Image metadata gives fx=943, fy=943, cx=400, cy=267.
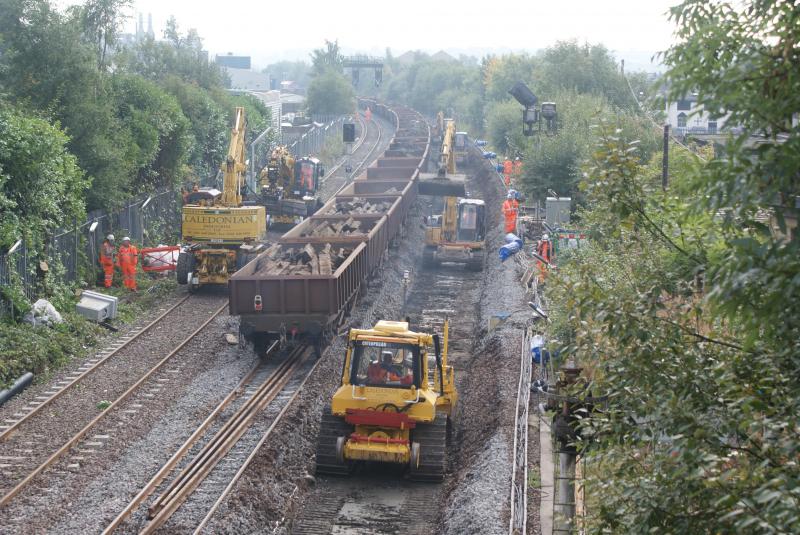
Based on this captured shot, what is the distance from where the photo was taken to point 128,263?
2512cm

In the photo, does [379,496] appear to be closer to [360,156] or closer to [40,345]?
[40,345]

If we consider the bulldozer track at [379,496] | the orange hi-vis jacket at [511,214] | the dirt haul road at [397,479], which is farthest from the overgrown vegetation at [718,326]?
the orange hi-vis jacket at [511,214]

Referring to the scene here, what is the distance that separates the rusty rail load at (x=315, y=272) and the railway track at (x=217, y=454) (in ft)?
2.97

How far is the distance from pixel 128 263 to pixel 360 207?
8483 millimetres

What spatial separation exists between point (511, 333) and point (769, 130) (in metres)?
16.2

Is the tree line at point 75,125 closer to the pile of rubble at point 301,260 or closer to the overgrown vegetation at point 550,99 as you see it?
the pile of rubble at point 301,260

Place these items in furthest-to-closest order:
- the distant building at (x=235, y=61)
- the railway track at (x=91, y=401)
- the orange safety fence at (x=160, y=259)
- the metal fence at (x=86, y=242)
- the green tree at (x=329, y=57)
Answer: the distant building at (x=235, y=61)
the green tree at (x=329, y=57)
the orange safety fence at (x=160, y=259)
the metal fence at (x=86, y=242)
the railway track at (x=91, y=401)

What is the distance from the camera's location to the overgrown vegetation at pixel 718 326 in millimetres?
4430

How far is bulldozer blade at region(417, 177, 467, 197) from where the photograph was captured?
35.2 meters

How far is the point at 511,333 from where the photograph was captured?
68.4ft

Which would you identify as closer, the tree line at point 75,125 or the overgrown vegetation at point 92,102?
the tree line at point 75,125

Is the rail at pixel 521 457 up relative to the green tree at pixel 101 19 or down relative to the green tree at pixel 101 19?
down

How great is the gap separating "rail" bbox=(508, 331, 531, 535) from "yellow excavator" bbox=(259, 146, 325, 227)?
60.0ft

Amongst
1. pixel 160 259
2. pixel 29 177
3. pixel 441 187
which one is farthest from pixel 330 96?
pixel 29 177
